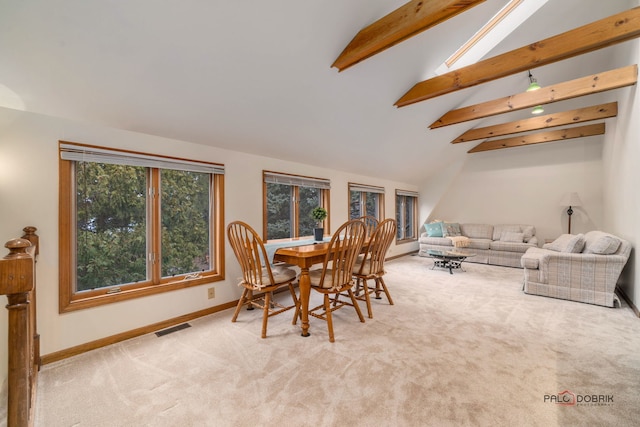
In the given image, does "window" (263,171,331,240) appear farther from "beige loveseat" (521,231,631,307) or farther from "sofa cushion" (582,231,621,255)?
"sofa cushion" (582,231,621,255)

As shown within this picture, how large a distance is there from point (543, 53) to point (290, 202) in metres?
3.19

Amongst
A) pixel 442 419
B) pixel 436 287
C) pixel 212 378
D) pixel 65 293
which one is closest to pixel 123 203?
pixel 65 293

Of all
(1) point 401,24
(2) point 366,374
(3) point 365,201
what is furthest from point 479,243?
(1) point 401,24

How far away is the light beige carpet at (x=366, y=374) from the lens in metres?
1.37

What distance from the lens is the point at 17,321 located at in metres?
0.81

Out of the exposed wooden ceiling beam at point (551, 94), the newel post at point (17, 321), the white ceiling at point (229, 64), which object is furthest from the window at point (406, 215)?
the newel post at point (17, 321)

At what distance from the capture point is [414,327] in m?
2.40

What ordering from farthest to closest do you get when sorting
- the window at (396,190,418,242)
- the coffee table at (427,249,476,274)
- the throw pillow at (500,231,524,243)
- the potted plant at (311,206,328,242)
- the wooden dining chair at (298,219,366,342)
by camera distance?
the window at (396,190,418,242), the throw pillow at (500,231,524,243), the coffee table at (427,249,476,274), the potted plant at (311,206,328,242), the wooden dining chair at (298,219,366,342)

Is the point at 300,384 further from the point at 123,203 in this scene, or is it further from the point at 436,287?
the point at 436,287

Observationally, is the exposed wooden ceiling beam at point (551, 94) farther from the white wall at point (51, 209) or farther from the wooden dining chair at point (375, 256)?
the white wall at point (51, 209)

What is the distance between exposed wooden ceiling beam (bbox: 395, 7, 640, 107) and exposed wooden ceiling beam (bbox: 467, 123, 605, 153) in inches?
138

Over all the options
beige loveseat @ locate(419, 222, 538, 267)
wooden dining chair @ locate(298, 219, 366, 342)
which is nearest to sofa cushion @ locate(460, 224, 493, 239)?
beige loveseat @ locate(419, 222, 538, 267)

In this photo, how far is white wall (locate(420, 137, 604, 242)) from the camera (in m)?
5.00

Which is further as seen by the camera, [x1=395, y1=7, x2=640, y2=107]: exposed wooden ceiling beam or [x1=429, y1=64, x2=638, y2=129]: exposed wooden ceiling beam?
[x1=429, y1=64, x2=638, y2=129]: exposed wooden ceiling beam
